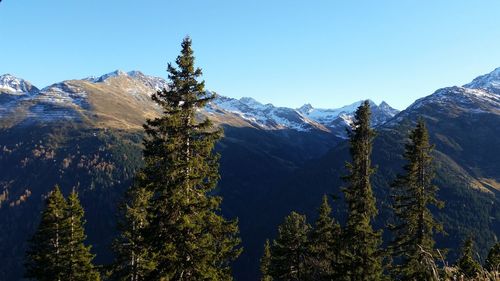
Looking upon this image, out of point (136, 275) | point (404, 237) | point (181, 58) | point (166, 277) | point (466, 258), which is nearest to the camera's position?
point (166, 277)

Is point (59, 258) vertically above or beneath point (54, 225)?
beneath

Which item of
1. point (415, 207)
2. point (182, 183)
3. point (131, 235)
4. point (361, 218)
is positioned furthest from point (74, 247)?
point (415, 207)

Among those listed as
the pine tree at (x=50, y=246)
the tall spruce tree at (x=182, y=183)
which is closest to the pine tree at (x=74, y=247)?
the pine tree at (x=50, y=246)

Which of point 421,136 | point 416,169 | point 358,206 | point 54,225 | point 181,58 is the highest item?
point 181,58

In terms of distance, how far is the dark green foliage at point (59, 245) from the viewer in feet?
123

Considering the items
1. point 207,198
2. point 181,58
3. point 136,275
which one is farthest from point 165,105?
point 136,275

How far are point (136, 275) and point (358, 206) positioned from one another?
729 inches

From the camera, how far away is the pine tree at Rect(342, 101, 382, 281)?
114 feet

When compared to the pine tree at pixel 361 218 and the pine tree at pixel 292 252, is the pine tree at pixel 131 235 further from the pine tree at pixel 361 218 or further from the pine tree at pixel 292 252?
the pine tree at pixel 361 218

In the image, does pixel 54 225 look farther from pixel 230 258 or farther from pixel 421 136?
pixel 421 136

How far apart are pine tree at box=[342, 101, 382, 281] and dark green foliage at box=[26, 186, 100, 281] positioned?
73.0 feet

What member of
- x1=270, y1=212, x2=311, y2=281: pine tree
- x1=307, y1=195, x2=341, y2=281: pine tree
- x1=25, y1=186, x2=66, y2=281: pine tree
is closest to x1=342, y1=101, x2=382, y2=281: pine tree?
x1=307, y1=195, x2=341, y2=281: pine tree

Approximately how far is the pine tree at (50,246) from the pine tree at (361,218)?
23344 millimetres

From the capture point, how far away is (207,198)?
26.2 metres
